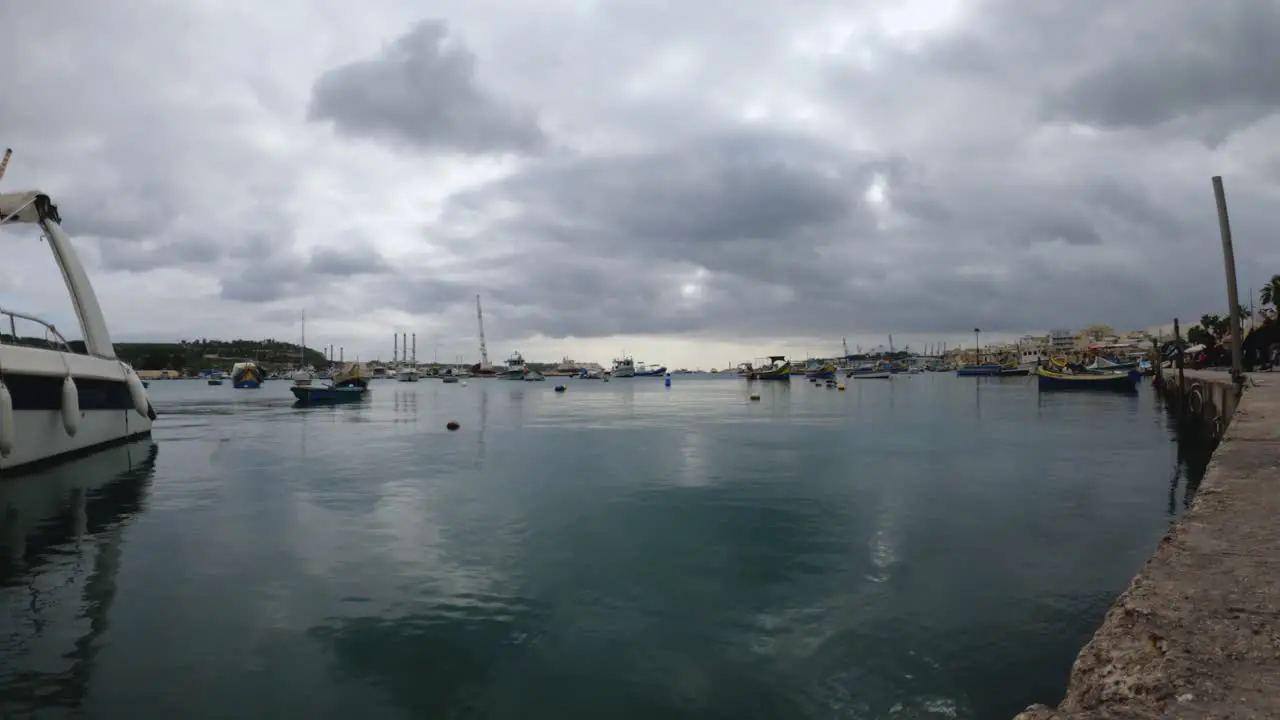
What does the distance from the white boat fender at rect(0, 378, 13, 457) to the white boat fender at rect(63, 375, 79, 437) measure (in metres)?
4.99

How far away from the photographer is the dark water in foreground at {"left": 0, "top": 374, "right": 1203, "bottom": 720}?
875 centimetres

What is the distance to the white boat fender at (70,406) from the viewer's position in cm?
2816

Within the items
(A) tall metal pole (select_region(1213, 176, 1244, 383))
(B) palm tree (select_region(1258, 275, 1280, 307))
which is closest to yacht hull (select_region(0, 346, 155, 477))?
(A) tall metal pole (select_region(1213, 176, 1244, 383))

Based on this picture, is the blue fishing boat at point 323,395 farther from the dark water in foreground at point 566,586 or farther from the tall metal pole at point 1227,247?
the tall metal pole at point 1227,247

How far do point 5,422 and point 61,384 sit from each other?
6017mm

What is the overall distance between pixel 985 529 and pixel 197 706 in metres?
16.9

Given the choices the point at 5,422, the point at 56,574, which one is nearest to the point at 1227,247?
the point at 56,574

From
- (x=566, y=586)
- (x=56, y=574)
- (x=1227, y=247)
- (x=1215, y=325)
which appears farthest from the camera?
(x=1215, y=325)

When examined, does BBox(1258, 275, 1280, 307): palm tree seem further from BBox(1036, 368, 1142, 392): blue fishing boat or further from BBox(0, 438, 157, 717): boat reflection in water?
BBox(0, 438, 157, 717): boat reflection in water

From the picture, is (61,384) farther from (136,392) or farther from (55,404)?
(136,392)

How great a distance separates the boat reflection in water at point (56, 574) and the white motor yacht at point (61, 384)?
6.45 feet

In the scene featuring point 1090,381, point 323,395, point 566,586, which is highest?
point 323,395

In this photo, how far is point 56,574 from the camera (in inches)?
547

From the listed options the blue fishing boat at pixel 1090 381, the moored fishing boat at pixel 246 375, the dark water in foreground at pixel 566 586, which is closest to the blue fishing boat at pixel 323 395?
the dark water in foreground at pixel 566 586
